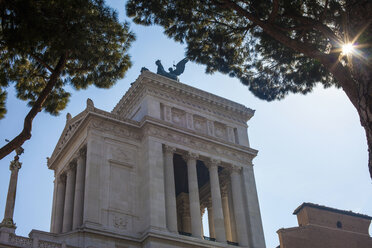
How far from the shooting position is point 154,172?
29.0 m

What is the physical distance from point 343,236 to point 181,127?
15.0 metres

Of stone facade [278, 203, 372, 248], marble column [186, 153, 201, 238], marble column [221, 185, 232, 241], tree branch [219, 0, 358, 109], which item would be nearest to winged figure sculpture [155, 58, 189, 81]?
marble column [186, 153, 201, 238]

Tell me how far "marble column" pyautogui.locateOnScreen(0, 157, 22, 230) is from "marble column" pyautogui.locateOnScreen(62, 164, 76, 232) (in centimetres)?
534

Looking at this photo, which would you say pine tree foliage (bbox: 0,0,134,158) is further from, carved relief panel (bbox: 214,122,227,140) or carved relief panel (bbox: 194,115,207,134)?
carved relief panel (bbox: 214,122,227,140)

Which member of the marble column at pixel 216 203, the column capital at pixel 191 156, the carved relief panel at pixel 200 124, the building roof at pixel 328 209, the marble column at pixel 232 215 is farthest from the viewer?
the building roof at pixel 328 209

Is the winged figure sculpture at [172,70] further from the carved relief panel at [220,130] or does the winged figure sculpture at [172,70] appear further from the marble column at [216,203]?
the marble column at [216,203]

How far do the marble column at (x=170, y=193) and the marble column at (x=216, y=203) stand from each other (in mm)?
2570

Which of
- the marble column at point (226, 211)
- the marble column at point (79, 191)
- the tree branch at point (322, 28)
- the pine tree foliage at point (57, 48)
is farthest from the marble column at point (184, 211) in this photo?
the tree branch at point (322, 28)

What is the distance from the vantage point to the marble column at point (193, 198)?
28.7m

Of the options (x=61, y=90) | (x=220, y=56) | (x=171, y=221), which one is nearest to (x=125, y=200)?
(x=171, y=221)

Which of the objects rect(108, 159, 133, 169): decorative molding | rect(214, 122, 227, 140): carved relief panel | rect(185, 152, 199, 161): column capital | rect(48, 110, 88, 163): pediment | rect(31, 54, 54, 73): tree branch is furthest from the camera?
rect(214, 122, 227, 140): carved relief panel

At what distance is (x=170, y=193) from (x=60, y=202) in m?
7.63

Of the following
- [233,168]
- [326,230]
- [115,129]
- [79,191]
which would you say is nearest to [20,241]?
[79,191]

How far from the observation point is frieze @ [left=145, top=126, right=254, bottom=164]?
30.7 metres
